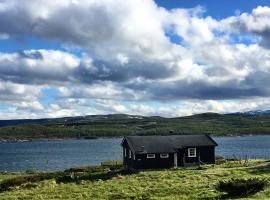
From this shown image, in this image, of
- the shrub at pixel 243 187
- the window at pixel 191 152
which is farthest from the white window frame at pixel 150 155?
the shrub at pixel 243 187

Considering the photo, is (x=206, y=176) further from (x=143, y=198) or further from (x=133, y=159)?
(x=133, y=159)

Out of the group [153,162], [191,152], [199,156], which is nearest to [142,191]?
[153,162]

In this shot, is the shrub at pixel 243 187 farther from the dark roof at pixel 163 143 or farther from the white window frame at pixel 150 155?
the white window frame at pixel 150 155

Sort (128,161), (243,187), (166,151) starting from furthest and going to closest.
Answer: (128,161) < (166,151) < (243,187)

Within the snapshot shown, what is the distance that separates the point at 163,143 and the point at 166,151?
104 inches

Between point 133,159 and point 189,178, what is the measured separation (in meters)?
24.6

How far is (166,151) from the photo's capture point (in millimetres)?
70562

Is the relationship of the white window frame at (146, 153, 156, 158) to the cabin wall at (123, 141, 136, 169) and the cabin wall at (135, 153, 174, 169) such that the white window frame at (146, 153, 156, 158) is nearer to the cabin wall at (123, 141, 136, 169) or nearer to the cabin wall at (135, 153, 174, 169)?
the cabin wall at (135, 153, 174, 169)

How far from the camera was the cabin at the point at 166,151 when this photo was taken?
69.8 metres

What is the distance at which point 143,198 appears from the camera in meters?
34.4

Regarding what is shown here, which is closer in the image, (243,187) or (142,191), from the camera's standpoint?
(243,187)

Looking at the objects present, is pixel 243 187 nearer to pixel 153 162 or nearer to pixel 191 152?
pixel 153 162

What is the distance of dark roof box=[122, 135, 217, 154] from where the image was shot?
7050 cm

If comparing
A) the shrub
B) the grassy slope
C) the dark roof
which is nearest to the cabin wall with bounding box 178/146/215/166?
the dark roof
